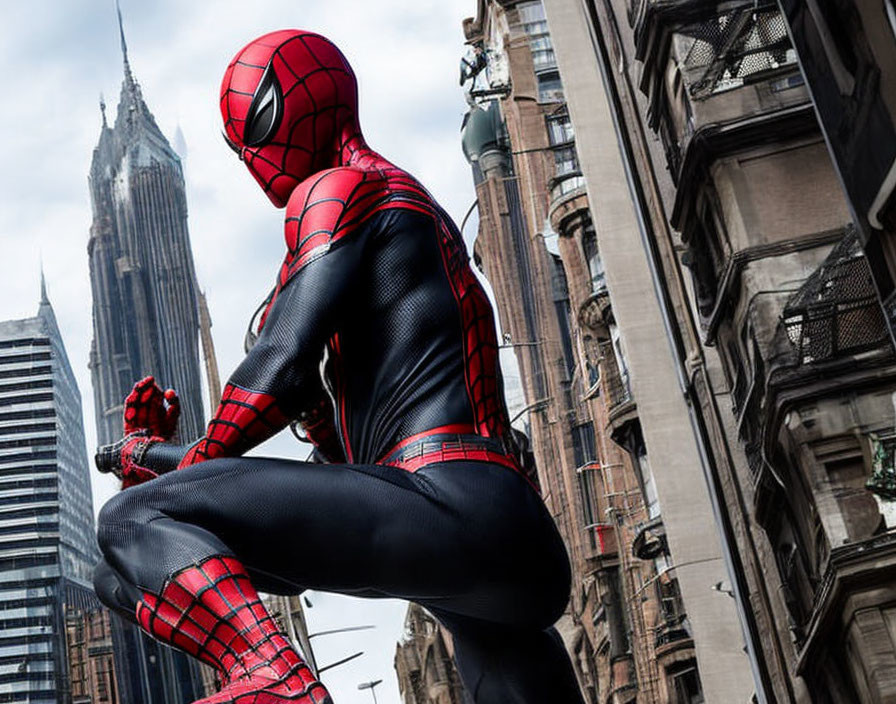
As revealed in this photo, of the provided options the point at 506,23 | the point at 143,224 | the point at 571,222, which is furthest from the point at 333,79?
the point at 143,224

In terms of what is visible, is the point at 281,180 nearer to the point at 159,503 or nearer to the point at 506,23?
the point at 159,503

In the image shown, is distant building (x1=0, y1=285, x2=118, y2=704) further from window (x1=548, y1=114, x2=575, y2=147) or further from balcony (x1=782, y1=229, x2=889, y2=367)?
balcony (x1=782, y1=229, x2=889, y2=367)

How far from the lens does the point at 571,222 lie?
39.7m

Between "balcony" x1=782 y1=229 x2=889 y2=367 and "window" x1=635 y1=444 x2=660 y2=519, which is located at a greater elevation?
"window" x1=635 y1=444 x2=660 y2=519

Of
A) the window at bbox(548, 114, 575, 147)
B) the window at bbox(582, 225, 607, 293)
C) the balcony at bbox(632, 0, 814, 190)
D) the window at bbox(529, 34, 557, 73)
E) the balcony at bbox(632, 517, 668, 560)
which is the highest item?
the window at bbox(529, 34, 557, 73)

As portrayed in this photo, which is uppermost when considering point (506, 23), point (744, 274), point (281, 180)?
point (506, 23)

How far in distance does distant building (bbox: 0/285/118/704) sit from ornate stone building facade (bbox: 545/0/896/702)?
87.9 metres

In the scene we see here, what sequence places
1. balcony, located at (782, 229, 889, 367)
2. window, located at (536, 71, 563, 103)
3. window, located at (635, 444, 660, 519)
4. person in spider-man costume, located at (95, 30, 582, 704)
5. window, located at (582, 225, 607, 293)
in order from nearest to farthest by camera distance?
person in spider-man costume, located at (95, 30, 582, 704) < balcony, located at (782, 229, 889, 367) < window, located at (635, 444, 660, 519) < window, located at (582, 225, 607, 293) < window, located at (536, 71, 563, 103)

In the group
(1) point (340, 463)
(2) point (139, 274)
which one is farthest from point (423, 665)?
(2) point (139, 274)

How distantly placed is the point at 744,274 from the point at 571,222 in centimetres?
1966

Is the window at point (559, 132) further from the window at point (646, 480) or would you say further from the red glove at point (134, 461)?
the red glove at point (134, 461)

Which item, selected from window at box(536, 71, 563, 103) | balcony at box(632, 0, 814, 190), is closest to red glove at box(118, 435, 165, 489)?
balcony at box(632, 0, 814, 190)

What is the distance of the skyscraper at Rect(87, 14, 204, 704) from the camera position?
174750 millimetres

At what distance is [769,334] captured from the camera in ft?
63.4
